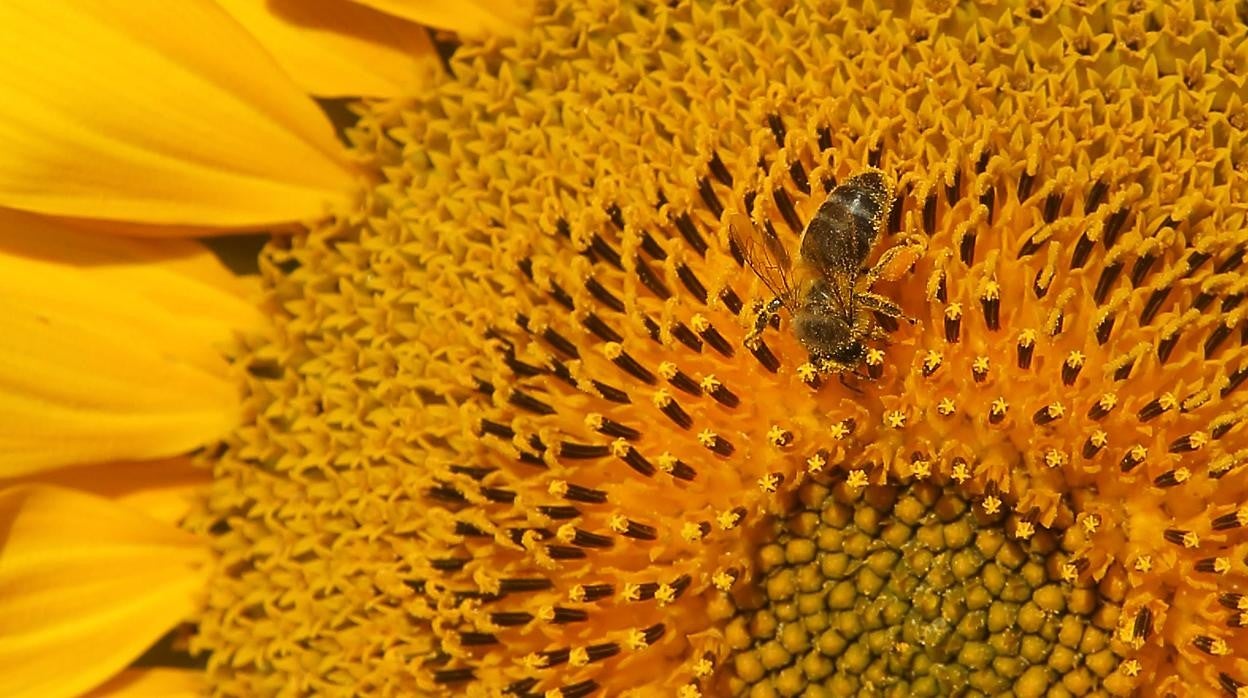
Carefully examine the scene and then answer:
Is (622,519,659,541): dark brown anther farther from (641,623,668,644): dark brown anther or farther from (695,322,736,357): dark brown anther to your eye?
(695,322,736,357): dark brown anther

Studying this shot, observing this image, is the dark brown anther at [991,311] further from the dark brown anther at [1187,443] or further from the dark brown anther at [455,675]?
the dark brown anther at [455,675]

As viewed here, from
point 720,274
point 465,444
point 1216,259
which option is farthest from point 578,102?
point 1216,259

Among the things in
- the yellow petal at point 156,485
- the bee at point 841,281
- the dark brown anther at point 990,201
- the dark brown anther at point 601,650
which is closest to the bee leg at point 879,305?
the bee at point 841,281

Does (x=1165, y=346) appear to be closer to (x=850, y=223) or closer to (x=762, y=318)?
(x=850, y=223)

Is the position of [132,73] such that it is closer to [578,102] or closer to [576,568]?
[578,102]

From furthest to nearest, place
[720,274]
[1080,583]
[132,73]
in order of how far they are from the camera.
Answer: [132,73]
[720,274]
[1080,583]

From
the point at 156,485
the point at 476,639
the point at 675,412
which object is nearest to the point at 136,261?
the point at 156,485

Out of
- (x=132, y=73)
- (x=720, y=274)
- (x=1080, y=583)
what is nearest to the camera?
(x=1080, y=583)
